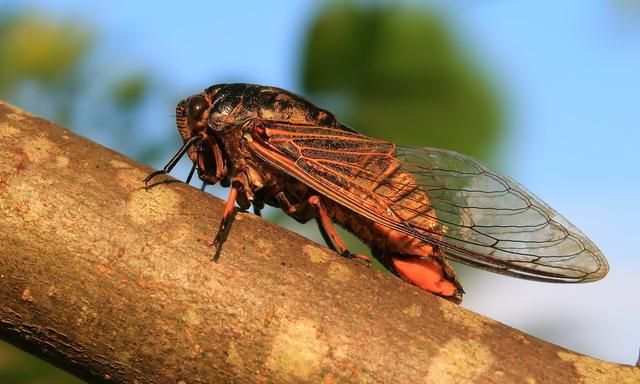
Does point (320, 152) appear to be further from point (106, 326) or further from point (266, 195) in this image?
point (106, 326)

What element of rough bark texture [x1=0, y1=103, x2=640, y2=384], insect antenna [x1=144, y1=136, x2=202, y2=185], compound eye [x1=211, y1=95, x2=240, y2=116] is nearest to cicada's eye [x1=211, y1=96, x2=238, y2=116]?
compound eye [x1=211, y1=95, x2=240, y2=116]

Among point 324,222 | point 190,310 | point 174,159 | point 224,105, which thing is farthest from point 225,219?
point 224,105

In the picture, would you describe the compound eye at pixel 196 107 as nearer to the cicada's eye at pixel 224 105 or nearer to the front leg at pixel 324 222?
the cicada's eye at pixel 224 105

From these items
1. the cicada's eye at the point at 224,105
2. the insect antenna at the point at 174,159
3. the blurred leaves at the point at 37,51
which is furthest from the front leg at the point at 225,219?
the blurred leaves at the point at 37,51

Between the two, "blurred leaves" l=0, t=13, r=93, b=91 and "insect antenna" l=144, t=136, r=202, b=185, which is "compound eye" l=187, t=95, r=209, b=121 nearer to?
"insect antenna" l=144, t=136, r=202, b=185

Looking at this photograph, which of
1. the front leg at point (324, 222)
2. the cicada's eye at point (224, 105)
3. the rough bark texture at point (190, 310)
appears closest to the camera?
the rough bark texture at point (190, 310)

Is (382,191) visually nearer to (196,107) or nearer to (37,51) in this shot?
(196,107)

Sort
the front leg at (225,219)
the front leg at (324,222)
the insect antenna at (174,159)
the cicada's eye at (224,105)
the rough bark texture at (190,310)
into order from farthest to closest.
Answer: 1. the cicada's eye at (224,105)
2. the front leg at (324,222)
3. the insect antenna at (174,159)
4. the front leg at (225,219)
5. the rough bark texture at (190,310)

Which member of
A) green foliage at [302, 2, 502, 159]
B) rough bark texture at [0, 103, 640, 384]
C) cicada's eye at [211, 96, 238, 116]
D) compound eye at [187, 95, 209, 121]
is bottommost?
rough bark texture at [0, 103, 640, 384]
